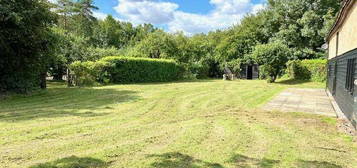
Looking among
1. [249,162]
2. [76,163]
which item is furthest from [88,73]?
[249,162]

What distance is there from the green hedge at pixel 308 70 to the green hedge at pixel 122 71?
9.95 metres

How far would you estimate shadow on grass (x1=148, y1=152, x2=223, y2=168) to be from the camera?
138 inches

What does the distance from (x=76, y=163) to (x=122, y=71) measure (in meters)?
14.5

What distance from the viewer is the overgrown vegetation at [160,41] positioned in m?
10.1

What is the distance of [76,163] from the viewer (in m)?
3.51

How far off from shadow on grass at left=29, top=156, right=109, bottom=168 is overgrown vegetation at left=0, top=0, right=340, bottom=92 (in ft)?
25.5

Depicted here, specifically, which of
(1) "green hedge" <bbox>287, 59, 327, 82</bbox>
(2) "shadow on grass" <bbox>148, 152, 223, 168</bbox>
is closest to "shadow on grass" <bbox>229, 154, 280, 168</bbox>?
(2) "shadow on grass" <bbox>148, 152, 223, 168</bbox>

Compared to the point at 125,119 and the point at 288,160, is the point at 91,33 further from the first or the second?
the point at 288,160

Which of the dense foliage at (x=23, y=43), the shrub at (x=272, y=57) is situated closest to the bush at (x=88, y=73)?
the dense foliage at (x=23, y=43)

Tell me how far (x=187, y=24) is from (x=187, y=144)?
114 ft

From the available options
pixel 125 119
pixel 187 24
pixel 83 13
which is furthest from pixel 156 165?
pixel 83 13

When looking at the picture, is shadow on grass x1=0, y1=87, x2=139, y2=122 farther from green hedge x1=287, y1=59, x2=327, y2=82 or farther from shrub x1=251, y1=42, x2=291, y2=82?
green hedge x1=287, y1=59, x2=327, y2=82

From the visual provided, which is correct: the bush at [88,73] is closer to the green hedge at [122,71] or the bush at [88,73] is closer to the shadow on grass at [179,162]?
the green hedge at [122,71]

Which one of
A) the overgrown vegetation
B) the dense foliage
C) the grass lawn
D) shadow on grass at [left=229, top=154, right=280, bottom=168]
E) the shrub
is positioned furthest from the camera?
the shrub
